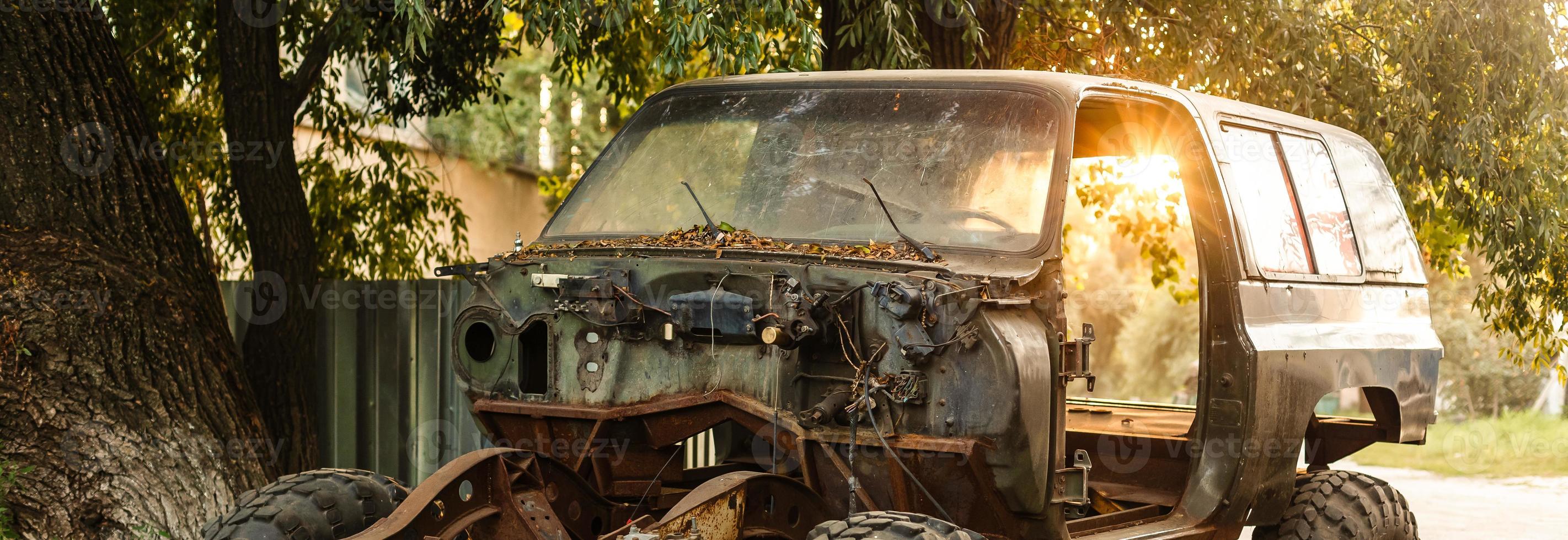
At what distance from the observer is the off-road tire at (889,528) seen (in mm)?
3992

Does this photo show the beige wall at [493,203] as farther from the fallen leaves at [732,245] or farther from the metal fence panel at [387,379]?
the fallen leaves at [732,245]

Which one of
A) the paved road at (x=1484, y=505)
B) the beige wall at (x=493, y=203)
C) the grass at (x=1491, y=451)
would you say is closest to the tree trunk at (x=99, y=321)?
the paved road at (x=1484, y=505)

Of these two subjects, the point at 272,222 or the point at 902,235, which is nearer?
the point at 902,235

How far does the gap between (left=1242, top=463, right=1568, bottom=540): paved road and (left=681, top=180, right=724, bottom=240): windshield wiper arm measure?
26.6 ft

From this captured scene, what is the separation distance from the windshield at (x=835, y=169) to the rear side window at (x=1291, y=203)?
4.03ft

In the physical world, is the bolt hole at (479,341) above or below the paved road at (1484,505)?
above

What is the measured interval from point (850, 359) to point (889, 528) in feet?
2.46

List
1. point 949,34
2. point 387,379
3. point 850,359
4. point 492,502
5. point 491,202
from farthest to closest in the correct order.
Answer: point 491,202, point 387,379, point 949,34, point 492,502, point 850,359

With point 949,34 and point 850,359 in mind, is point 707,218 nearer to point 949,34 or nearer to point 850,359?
point 850,359

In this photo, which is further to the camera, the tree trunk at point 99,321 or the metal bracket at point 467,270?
the tree trunk at point 99,321

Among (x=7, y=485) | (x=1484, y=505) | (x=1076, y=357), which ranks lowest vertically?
(x=1484, y=505)

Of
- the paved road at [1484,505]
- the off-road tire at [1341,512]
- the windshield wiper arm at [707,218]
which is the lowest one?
the paved road at [1484,505]

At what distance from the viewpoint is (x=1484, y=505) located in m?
13.8

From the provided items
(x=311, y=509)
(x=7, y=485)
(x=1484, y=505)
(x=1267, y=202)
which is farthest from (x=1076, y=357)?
(x=1484, y=505)
